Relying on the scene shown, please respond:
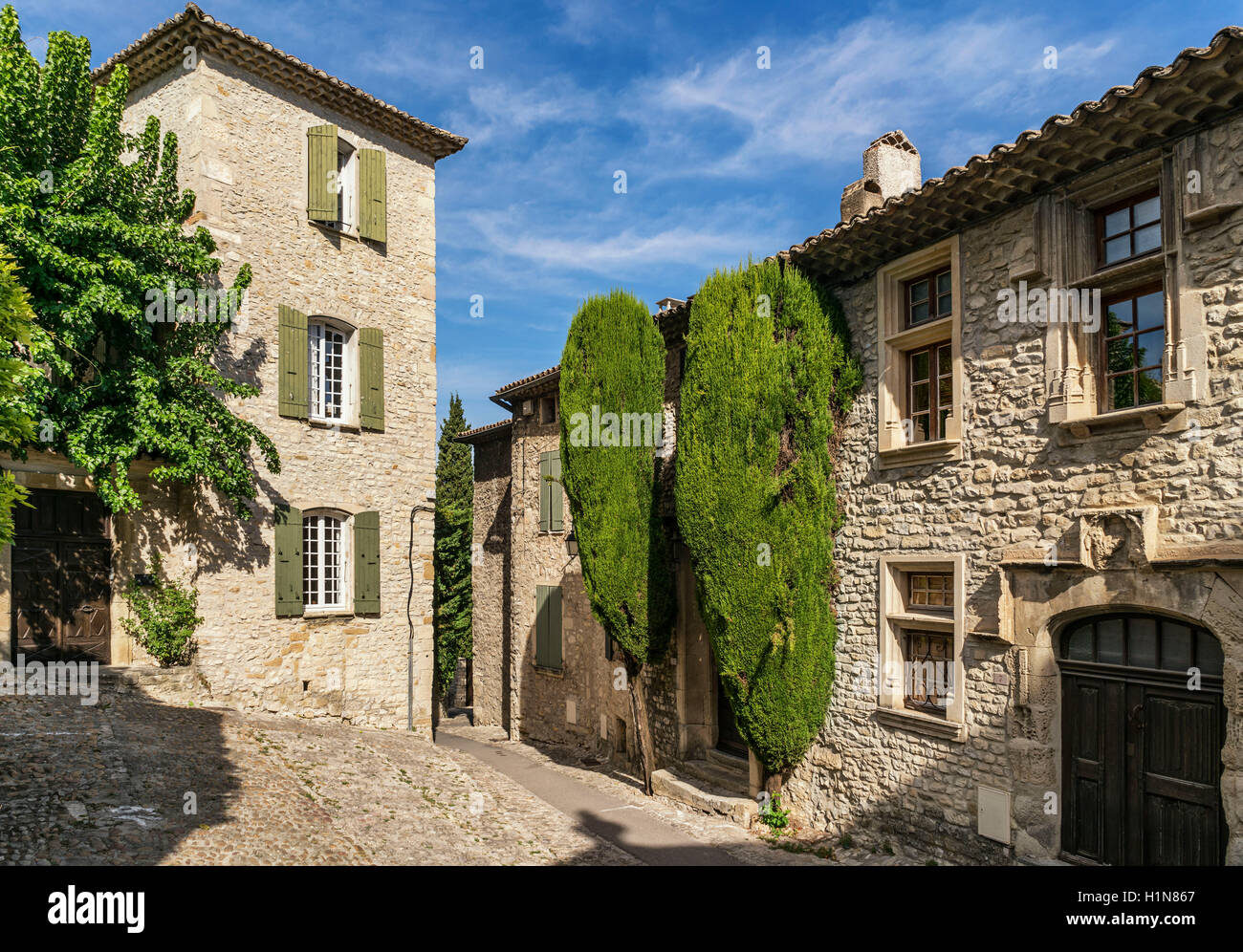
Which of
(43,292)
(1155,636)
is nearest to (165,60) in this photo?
(43,292)

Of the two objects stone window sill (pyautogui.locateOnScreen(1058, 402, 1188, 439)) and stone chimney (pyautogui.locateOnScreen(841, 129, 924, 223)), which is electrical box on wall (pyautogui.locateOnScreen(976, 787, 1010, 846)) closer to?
stone window sill (pyautogui.locateOnScreen(1058, 402, 1188, 439))

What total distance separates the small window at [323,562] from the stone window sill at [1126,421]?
11.0 metres

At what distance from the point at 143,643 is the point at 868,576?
10225 millimetres

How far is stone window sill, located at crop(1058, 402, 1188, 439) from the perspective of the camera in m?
6.66

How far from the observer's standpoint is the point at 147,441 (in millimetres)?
10375

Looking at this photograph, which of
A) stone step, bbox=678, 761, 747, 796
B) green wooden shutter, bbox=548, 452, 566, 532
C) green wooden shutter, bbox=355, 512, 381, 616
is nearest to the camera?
stone step, bbox=678, 761, 747, 796

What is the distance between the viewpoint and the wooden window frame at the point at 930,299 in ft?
29.5

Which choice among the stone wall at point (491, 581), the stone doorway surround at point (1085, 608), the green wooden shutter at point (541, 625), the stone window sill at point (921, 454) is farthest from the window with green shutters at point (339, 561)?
the stone doorway surround at point (1085, 608)

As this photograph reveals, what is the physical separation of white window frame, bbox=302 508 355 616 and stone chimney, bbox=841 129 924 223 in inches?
371

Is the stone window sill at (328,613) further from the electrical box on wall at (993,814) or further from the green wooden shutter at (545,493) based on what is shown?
the electrical box on wall at (993,814)

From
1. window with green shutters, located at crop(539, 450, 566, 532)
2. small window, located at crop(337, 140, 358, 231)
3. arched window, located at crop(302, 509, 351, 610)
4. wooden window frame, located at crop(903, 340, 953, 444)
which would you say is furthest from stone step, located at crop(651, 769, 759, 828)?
small window, located at crop(337, 140, 358, 231)

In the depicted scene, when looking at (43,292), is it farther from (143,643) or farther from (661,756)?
(661,756)

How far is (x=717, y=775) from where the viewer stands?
11852 millimetres

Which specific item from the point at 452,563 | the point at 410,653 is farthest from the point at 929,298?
the point at 452,563
